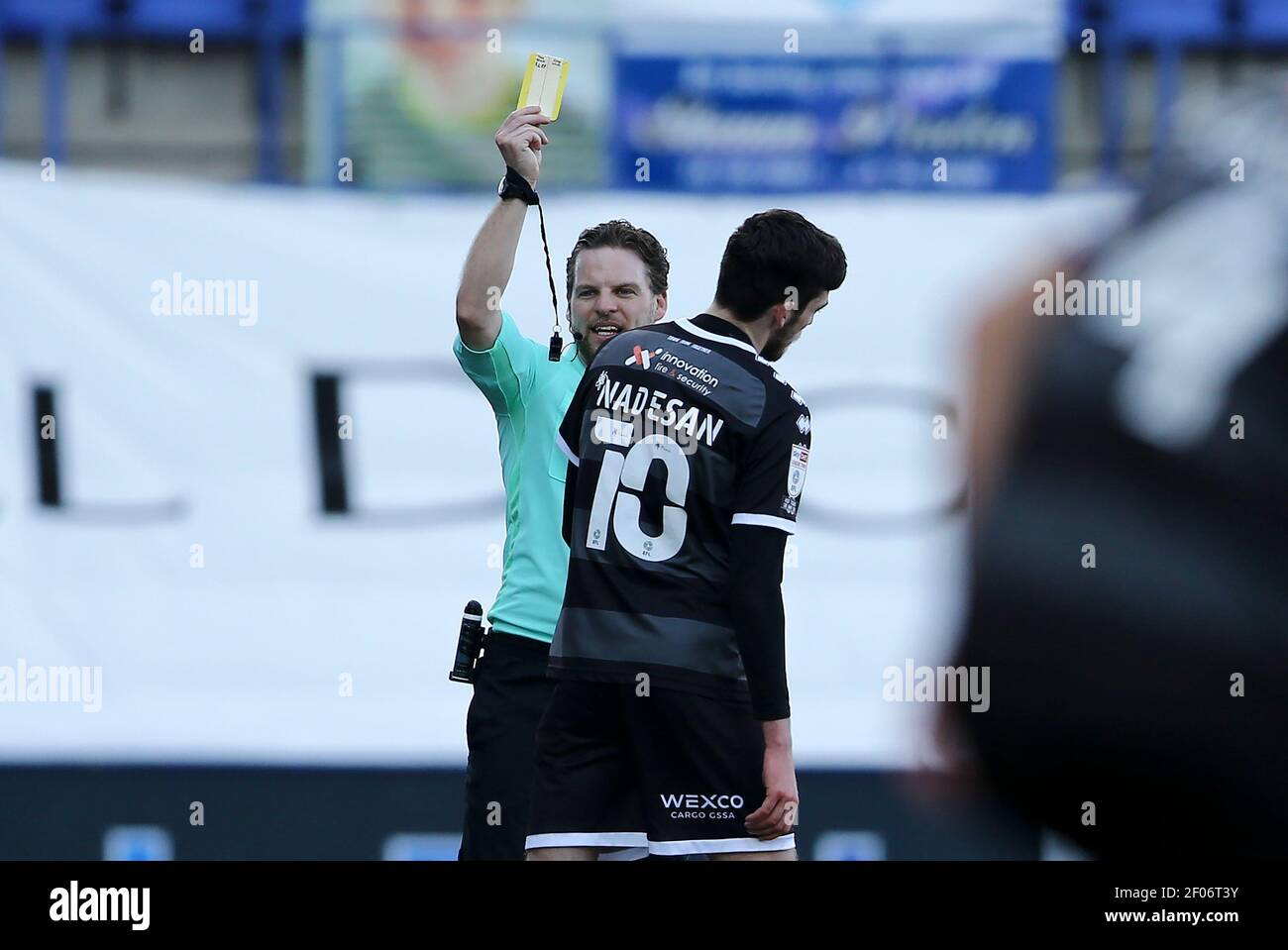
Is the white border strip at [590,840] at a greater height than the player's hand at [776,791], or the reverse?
the player's hand at [776,791]

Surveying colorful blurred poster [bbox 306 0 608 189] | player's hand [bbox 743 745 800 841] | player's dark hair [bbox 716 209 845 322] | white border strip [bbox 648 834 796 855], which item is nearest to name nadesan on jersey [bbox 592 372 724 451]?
player's dark hair [bbox 716 209 845 322]

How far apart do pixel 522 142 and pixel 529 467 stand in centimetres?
66

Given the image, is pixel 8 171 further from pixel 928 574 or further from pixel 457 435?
pixel 928 574

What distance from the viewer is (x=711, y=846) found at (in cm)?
270

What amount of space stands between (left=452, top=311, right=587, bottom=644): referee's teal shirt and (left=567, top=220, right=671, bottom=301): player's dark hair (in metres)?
0.20

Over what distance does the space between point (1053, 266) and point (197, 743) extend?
2.74m

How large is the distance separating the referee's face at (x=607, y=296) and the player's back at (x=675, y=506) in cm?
49

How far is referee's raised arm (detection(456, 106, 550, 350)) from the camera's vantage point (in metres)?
3.08

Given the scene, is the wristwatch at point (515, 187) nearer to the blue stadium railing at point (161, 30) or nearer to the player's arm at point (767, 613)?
the player's arm at point (767, 613)

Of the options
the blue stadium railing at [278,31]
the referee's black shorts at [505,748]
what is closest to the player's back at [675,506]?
the referee's black shorts at [505,748]

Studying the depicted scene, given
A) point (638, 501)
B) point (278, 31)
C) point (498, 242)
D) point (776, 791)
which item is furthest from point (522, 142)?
point (278, 31)

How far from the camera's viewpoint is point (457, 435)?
438cm

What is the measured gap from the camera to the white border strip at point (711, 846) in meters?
2.70
